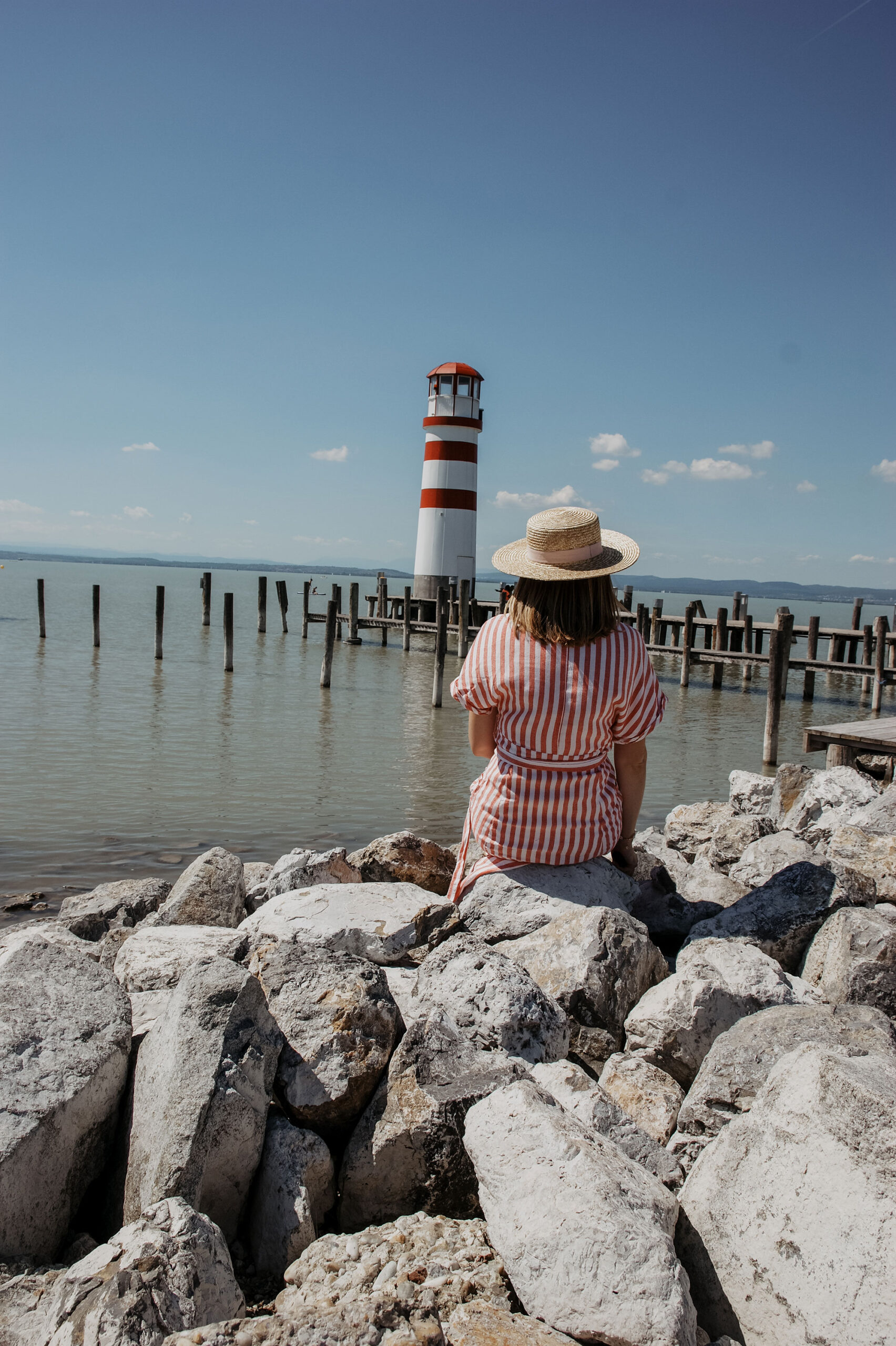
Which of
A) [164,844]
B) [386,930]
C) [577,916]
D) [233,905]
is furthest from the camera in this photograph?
[164,844]

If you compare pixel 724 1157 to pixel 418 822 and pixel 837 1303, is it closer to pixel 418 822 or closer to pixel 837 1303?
pixel 837 1303

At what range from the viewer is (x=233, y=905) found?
168 inches

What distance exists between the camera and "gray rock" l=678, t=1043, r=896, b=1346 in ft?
5.52

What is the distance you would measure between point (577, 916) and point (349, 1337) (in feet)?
4.86

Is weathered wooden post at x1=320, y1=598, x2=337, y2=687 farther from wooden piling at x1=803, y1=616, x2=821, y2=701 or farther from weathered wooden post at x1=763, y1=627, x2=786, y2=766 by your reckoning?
wooden piling at x1=803, y1=616, x2=821, y2=701

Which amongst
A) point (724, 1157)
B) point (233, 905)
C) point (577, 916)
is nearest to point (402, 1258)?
point (724, 1157)

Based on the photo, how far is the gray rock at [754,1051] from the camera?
7.55 ft

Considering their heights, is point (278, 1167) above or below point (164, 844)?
above

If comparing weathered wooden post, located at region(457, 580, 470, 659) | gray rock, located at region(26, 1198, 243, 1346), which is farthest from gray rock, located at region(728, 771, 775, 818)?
weathered wooden post, located at region(457, 580, 470, 659)

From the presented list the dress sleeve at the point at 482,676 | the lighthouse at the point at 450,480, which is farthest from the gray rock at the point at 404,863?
the lighthouse at the point at 450,480

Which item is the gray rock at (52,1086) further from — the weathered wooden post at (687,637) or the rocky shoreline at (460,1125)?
the weathered wooden post at (687,637)

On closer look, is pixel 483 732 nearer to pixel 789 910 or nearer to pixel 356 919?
pixel 356 919

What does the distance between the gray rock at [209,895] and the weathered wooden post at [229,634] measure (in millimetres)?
15692

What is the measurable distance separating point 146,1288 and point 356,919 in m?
1.51
